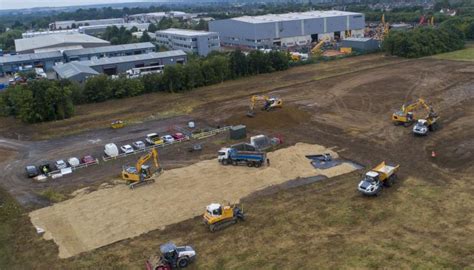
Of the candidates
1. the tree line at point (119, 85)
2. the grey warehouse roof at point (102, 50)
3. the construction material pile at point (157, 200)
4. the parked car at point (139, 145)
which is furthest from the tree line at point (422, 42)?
the parked car at point (139, 145)

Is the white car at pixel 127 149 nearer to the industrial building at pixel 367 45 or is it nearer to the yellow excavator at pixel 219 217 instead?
the yellow excavator at pixel 219 217

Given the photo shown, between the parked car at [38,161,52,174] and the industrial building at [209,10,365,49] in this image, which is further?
the industrial building at [209,10,365,49]

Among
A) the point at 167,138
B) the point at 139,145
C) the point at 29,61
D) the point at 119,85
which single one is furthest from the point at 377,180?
the point at 29,61

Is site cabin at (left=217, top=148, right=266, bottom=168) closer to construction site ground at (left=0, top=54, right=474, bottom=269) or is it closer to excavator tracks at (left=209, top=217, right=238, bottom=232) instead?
construction site ground at (left=0, top=54, right=474, bottom=269)

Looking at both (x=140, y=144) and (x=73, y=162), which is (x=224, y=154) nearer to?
(x=140, y=144)

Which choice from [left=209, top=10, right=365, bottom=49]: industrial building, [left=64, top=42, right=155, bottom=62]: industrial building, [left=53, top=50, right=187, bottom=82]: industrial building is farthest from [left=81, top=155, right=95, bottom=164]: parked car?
[left=209, top=10, right=365, bottom=49]: industrial building

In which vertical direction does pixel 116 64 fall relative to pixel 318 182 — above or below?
above
